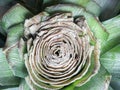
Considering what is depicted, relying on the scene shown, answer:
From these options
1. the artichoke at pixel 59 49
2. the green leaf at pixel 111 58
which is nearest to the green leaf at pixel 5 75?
the artichoke at pixel 59 49

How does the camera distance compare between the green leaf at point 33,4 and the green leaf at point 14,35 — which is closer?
the green leaf at point 14,35

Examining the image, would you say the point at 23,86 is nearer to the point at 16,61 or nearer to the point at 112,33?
the point at 16,61

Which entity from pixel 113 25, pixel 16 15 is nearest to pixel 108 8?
pixel 113 25

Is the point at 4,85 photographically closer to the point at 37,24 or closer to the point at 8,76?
the point at 8,76

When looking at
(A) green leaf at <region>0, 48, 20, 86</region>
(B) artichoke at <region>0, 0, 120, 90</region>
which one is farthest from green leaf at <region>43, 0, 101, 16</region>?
(A) green leaf at <region>0, 48, 20, 86</region>

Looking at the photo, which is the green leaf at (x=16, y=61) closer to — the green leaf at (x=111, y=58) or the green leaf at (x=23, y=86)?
the green leaf at (x=23, y=86)

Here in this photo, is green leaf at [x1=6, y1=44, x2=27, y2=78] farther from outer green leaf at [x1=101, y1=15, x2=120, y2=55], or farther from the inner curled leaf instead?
outer green leaf at [x1=101, y1=15, x2=120, y2=55]

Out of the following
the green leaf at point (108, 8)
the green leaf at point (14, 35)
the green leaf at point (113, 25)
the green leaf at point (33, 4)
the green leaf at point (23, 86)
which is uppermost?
the green leaf at point (33, 4)

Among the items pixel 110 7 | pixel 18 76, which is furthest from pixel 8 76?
pixel 110 7

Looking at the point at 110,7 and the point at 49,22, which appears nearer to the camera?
the point at 49,22
